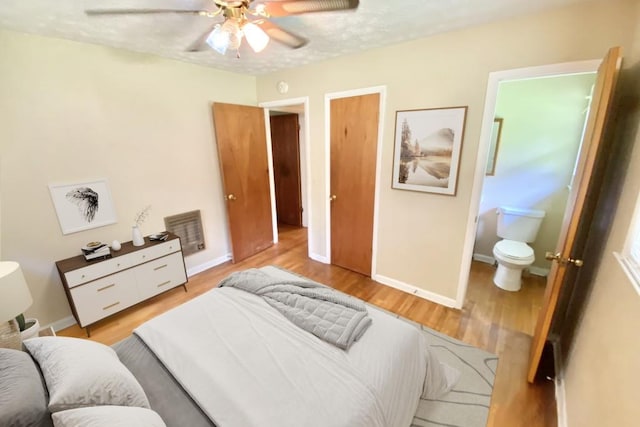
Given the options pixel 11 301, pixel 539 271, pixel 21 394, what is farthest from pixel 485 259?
pixel 11 301

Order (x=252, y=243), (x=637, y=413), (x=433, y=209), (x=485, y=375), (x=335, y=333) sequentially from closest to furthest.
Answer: (x=637, y=413)
(x=335, y=333)
(x=485, y=375)
(x=433, y=209)
(x=252, y=243)

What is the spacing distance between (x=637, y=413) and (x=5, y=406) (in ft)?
6.21

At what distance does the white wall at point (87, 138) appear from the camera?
1882mm

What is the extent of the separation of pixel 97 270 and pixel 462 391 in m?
2.84

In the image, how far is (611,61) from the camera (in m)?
1.18

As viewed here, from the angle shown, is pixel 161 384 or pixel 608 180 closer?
pixel 161 384

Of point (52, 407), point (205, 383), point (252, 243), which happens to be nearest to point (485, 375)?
point (205, 383)

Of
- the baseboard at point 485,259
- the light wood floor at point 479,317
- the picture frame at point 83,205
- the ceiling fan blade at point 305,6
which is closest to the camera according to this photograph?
the ceiling fan blade at point 305,6

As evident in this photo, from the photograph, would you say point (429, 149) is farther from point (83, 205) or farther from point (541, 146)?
point (83, 205)

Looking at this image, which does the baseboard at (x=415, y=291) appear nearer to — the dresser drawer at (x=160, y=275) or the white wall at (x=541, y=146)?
the white wall at (x=541, y=146)

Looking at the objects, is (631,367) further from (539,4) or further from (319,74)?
(319,74)

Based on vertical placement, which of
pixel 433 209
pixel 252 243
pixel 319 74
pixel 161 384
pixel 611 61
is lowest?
pixel 252 243

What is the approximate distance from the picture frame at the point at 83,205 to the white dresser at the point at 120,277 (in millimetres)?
282

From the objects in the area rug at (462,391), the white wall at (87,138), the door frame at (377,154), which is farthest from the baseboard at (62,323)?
the area rug at (462,391)
